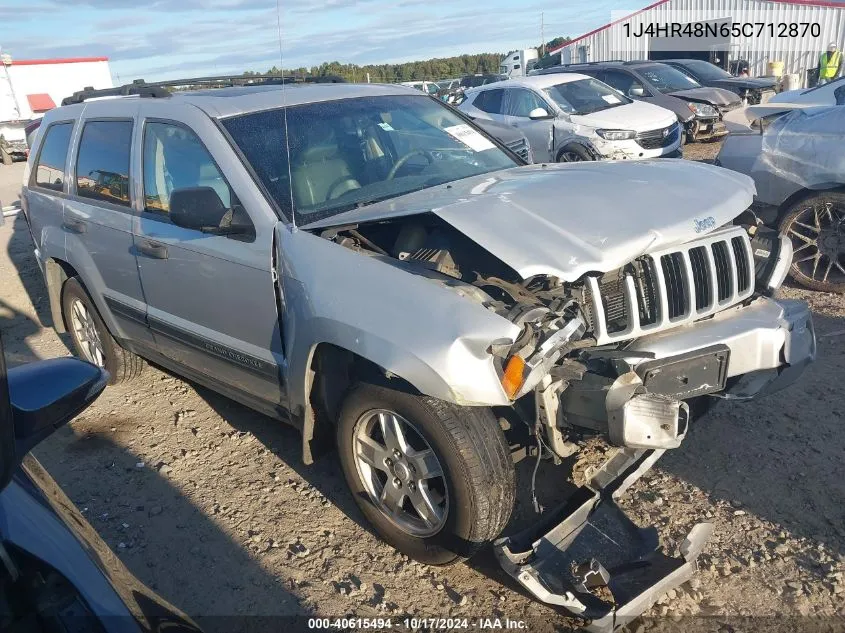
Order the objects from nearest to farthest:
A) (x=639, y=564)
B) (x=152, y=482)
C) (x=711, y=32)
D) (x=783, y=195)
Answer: (x=639, y=564) < (x=152, y=482) < (x=783, y=195) < (x=711, y=32)

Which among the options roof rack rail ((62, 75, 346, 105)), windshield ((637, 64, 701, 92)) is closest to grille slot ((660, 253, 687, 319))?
roof rack rail ((62, 75, 346, 105))

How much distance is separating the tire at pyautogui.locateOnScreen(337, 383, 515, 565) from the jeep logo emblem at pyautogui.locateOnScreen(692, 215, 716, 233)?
1.17 metres

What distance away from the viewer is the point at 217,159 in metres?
3.38

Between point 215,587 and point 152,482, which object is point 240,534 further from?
point 152,482

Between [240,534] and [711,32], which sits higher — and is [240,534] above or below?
below

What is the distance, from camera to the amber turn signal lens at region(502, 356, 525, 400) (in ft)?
8.15

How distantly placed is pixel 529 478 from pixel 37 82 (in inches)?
1410

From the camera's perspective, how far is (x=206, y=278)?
11.5 feet

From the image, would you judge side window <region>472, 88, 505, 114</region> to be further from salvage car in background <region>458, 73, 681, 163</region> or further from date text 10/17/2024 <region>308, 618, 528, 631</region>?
date text 10/17/2024 <region>308, 618, 528, 631</region>

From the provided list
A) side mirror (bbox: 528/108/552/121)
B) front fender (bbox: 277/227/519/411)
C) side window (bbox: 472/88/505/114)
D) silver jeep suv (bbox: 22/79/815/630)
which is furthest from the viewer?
side window (bbox: 472/88/505/114)

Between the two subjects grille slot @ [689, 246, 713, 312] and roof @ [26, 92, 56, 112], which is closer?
grille slot @ [689, 246, 713, 312]

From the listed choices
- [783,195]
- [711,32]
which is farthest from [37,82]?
[783,195]

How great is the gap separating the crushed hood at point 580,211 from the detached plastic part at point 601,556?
88cm

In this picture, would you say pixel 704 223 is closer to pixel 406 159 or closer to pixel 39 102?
pixel 406 159
